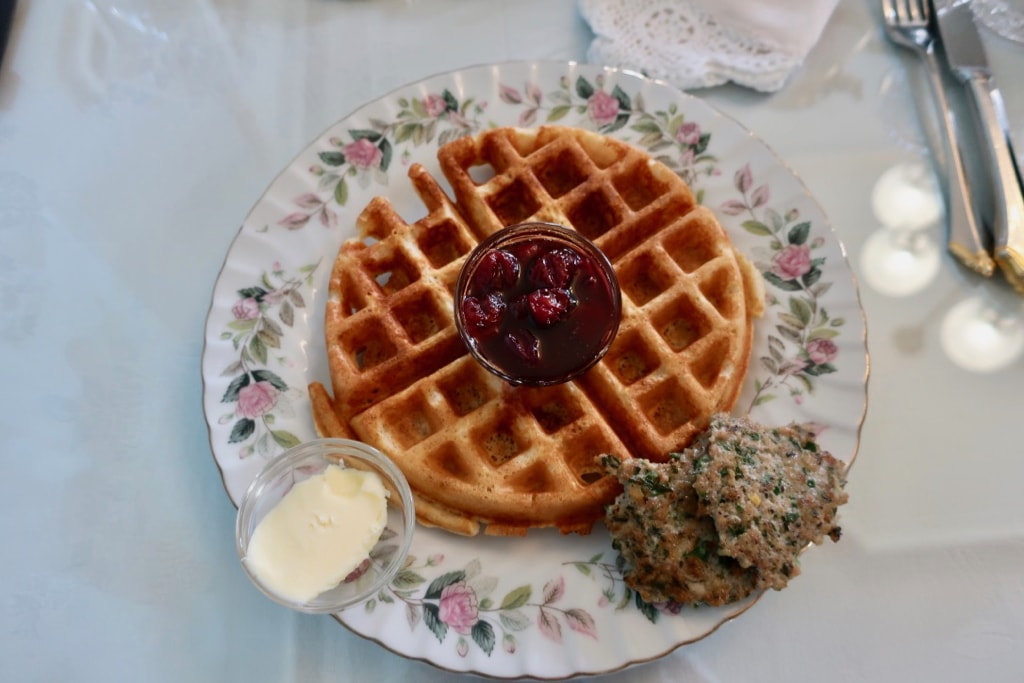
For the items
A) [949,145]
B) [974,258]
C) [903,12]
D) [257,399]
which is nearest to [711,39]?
[903,12]

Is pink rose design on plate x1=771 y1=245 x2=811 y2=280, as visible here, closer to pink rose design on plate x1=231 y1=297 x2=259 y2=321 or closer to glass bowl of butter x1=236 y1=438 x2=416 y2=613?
glass bowl of butter x1=236 y1=438 x2=416 y2=613

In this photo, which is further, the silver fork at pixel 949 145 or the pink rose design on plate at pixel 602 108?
the pink rose design on plate at pixel 602 108

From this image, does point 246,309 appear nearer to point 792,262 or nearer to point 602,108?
point 602,108

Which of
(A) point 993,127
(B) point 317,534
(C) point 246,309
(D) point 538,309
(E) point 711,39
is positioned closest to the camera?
(B) point 317,534

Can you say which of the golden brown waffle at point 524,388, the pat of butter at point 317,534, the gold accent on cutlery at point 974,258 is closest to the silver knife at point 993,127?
the gold accent on cutlery at point 974,258

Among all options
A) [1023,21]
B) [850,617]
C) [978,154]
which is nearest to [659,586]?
[850,617]

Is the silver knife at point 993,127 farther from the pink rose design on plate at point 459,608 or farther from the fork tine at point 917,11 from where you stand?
the pink rose design on plate at point 459,608

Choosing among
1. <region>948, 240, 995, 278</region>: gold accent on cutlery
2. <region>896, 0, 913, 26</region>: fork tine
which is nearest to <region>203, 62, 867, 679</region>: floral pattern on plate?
<region>948, 240, 995, 278</region>: gold accent on cutlery
